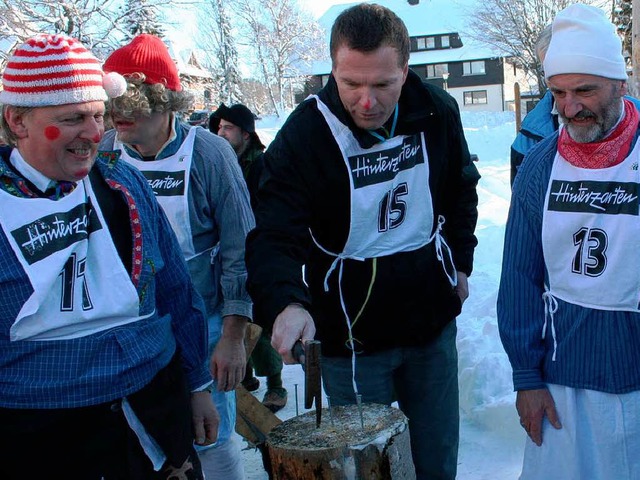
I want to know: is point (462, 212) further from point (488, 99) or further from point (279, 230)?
point (488, 99)

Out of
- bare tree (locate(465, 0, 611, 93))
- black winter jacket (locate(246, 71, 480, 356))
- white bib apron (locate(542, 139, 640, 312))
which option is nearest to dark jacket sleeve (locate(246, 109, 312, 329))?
black winter jacket (locate(246, 71, 480, 356))

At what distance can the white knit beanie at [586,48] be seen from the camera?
7.47 ft

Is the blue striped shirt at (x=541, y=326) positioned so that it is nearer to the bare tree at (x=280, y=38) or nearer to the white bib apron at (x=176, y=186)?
the white bib apron at (x=176, y=186)

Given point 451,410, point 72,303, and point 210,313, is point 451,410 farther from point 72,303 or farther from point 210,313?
point 72,303

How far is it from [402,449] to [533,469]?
0.75m

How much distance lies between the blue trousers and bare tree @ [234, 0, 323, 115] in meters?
38.1

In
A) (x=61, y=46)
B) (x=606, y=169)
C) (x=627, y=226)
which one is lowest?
(x=627, y=226)

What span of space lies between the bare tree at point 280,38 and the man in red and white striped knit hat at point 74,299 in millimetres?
38651

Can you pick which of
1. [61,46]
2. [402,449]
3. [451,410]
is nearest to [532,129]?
[451,410]

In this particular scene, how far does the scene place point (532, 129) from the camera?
137 inches

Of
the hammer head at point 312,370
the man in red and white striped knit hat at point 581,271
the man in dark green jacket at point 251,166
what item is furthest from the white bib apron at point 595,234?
the man in dark green jacket at point 251,166

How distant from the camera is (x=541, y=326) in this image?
2.44 metres

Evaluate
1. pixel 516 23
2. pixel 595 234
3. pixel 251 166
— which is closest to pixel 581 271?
pixel 595 234

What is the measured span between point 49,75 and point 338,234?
109 cm
